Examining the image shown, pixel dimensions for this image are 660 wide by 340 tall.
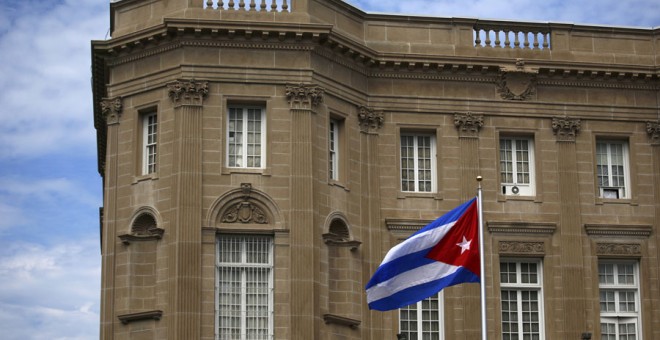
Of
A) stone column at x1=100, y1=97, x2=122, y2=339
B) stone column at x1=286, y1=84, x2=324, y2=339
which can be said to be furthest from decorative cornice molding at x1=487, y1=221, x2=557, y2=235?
stone column at x1=100, y1=97, x2=122, y2=339

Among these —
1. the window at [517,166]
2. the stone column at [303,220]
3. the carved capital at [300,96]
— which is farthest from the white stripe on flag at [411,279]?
the window at [517,166]

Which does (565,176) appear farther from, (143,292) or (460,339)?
(143,292)

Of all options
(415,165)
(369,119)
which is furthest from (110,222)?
(415,165)

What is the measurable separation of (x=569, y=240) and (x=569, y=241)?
33 millimetres

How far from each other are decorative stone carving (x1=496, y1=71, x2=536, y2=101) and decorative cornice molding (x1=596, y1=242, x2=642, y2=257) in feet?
18.2

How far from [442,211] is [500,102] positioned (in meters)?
4.31

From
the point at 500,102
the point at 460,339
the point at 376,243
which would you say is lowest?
the point at 460,339

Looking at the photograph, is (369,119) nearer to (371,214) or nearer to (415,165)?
(415,165)

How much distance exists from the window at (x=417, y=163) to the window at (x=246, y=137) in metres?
5.39

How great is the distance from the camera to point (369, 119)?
153 ft

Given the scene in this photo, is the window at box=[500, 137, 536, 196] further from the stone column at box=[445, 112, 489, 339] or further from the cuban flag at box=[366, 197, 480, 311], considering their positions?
the cuban flag at box=[366, 197, 480, 311]

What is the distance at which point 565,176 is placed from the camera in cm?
4725

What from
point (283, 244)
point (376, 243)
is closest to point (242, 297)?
point (283, 244)

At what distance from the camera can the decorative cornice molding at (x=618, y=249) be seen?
47062mm
